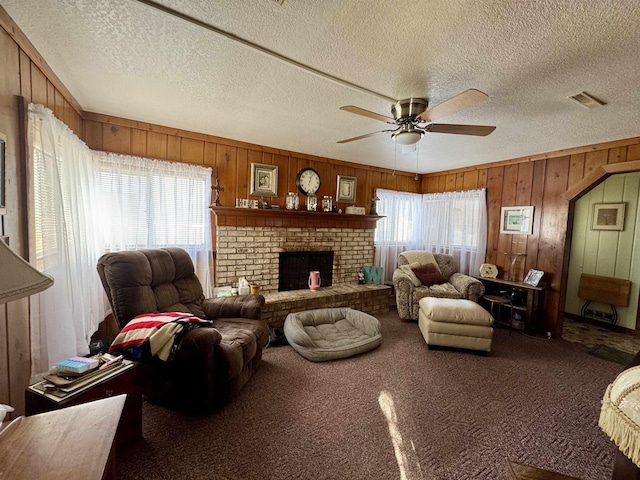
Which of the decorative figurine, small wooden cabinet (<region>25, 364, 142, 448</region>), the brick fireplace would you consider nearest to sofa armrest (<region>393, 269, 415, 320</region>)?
the brick fireplace

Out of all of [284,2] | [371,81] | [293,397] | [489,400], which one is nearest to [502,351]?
[489,400]

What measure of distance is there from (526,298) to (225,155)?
14.6 feet

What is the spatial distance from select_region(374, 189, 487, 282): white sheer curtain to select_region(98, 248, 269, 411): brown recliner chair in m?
3.23

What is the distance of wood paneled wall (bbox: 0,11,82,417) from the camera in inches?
57.8

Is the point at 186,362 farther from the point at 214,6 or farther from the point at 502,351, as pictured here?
the point at 502,351

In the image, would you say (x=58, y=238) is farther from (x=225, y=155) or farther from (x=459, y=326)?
(x=459, y=326)

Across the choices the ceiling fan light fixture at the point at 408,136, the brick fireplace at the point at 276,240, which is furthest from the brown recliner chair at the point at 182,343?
the ceiling fan light fixture at the point at 408,136

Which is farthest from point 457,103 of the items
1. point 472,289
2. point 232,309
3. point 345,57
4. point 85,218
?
point 85,218

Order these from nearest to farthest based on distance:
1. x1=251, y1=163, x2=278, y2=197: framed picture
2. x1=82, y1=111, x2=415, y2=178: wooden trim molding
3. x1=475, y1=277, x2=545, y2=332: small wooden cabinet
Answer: x1=82, y1=111, x2=415, y2=178: wooden trim molding, x1=475, y1=277, x2=545, y2=332: small wooden cabinet, x1=251, y1=163, x2=278, y2=197: framed picture

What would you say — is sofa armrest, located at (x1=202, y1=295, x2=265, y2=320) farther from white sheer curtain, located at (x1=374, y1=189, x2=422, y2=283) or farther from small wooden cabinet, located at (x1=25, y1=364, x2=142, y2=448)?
white sheer curtain, located at (x1=374, y1=189, x2=422, y2=283)

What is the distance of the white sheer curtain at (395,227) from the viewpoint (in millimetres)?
4898

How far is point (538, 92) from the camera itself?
201 centimetres

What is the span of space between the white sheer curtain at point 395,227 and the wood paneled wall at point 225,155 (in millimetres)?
369

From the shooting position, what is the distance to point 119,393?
1498 millimetres
